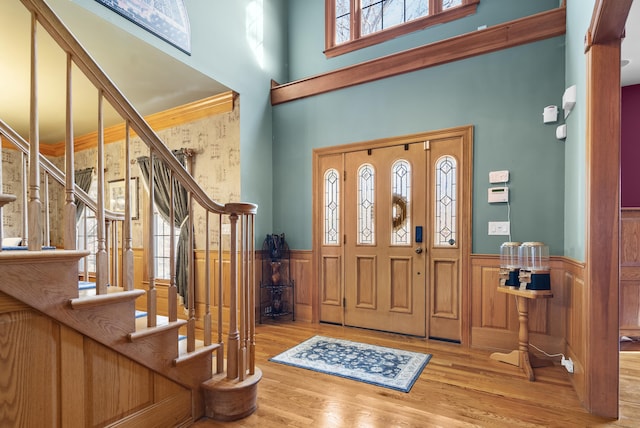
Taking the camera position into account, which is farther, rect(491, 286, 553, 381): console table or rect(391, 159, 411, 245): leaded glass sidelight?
rect(391, 159, 411, 245): leaded glass sidelight

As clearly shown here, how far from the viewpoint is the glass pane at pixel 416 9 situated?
3918 mm

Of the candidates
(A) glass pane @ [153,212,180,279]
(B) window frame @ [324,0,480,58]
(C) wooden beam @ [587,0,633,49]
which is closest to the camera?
(C) wooden beam @ [587,0,633,49]

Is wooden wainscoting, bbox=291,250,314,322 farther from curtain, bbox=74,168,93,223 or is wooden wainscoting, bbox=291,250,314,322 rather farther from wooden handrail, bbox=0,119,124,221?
curtain, bbox=74,168,93,223

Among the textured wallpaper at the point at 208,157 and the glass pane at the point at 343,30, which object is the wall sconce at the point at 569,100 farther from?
the textured wallpaper at the point at 208,157

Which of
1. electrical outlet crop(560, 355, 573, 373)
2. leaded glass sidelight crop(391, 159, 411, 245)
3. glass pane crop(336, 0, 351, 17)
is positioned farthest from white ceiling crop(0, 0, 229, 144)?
electrical outlet crop(560, 355, 573, 373)

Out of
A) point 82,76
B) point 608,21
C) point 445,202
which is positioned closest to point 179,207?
point 82,76

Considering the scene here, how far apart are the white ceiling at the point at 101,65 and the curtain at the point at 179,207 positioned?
2.70 feet

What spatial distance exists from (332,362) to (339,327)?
1.10 meters

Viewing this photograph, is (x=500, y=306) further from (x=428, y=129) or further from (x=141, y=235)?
(x=141, y=235)

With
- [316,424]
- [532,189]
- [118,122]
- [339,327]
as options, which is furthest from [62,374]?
[118,122]

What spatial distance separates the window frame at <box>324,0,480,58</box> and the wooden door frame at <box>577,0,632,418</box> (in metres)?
1.86

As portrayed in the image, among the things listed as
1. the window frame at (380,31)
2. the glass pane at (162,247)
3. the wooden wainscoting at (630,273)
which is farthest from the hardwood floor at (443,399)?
the window frame at (380,31)

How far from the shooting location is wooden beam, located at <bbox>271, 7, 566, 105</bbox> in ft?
10.2

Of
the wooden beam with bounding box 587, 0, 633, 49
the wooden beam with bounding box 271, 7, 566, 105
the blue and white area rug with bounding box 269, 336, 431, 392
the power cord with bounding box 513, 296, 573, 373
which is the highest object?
the wooden beam with bounding box 271, 7, 566, 105
